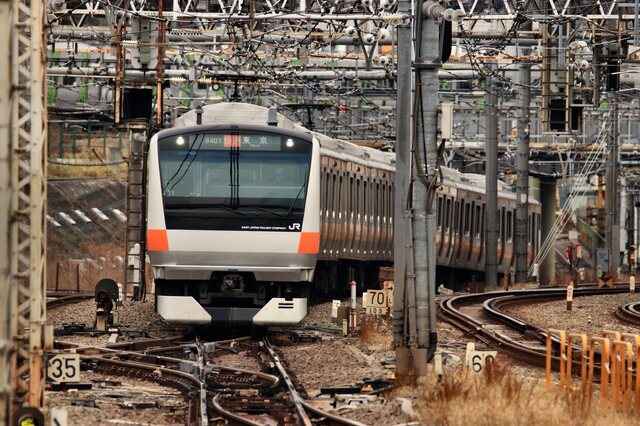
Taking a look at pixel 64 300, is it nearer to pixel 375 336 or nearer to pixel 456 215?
pixel 375 336

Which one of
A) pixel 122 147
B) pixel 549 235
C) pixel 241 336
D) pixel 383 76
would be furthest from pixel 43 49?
pixel 122 147

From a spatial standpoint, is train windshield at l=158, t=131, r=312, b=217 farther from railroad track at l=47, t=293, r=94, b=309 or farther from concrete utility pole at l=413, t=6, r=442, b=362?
railroad track at l=47, t=293, r=94, b=309

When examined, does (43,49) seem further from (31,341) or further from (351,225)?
(351,225)

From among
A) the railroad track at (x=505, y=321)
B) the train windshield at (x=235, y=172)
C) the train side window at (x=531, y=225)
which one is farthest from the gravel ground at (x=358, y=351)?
the train side window at (x=531, y=225)

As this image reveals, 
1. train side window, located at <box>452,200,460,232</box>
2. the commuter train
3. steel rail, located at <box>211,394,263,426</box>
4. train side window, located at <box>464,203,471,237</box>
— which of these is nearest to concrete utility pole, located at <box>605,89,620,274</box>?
train side window, located at <box>464,203,471,237</box>

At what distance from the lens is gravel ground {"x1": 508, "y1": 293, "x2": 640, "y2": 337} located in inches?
939

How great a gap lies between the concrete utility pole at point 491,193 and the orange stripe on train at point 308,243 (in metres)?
17.0

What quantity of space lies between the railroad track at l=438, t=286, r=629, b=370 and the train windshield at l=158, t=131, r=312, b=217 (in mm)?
3556

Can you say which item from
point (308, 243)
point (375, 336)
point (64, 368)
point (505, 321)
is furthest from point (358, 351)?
point (64, 368)

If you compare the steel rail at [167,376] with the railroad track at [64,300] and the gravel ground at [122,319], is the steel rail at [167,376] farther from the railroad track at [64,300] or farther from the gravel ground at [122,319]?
the railroad track at [64,300]

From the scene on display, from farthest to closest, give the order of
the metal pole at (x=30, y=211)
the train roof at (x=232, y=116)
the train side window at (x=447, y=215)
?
the train side window at (x=447, y=215), the train roof at (x=232, y=116), the metal pole at (x=30, y=211)

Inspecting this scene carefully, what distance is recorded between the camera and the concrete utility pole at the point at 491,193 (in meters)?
36.9

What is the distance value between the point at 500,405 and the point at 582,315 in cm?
1552

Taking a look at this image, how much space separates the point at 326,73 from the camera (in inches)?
1336
